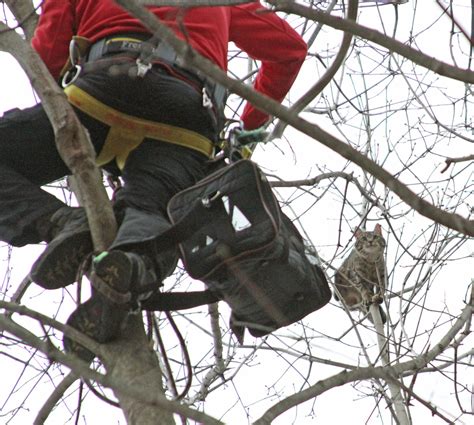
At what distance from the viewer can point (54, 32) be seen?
10.7 feet

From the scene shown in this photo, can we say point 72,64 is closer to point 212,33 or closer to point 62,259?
point 212,33

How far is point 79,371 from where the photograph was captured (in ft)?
5.72

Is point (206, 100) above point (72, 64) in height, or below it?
below

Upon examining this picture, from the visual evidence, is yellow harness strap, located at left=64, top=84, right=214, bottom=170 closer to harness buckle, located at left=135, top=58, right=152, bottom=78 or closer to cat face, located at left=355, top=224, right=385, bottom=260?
harness buckle, located at left=135, top=58, right=152, bottom=78

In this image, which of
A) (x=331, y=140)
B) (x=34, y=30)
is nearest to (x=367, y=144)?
(x=34, y=30)

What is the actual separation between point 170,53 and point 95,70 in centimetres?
23

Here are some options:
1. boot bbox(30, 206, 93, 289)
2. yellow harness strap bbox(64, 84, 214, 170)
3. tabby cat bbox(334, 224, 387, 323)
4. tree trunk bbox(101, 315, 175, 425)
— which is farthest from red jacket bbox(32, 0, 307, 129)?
tabby cat bbox(334, 224, 387, 323)

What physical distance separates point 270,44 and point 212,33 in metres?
0.30

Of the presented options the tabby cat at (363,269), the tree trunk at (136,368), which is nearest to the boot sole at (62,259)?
the tree trunk at (136,368)

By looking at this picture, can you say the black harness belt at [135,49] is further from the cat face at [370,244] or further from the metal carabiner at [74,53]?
the cat face at [370,244]

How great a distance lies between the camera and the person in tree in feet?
9.55

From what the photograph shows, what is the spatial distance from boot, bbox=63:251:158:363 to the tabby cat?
2.67 metres

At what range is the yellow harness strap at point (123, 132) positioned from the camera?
3.02 metres

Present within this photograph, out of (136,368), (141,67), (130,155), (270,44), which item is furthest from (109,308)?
(270,44)
